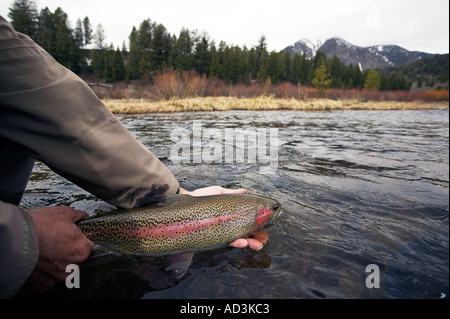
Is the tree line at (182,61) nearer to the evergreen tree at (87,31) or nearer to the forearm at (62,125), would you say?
the evergreen tree at (87,31)

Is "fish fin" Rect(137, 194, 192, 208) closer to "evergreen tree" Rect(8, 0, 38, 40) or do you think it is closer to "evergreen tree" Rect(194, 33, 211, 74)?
"evergreen tree" Rect(8, 0, 38, 40)

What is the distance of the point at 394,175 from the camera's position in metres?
4.04

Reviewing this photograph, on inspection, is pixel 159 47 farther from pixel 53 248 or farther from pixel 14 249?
pixel 14 249

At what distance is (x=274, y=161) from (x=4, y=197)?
13.8 ft

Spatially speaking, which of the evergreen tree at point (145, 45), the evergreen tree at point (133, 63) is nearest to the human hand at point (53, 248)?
the evergreen tree at point (145, 45)

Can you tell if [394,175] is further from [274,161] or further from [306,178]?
[274,161]

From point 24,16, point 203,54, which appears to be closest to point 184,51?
point 203,54

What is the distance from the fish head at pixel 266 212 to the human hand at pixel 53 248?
4.55 feet

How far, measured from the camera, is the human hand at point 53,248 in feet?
4.60

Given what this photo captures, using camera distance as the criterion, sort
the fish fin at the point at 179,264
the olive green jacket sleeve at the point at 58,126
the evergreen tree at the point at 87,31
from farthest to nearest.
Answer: the evergreen tree at the point at 87,31 → the fish fin at the point at 179,264 → the olive green jacket sleeve at the point at 58,126

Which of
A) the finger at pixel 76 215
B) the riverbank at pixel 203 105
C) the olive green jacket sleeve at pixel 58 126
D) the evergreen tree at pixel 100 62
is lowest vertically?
the finger at pixel 76 215

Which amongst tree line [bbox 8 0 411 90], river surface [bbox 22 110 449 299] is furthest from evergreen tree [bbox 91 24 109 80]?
river surface [bbox 22 110 449 299]

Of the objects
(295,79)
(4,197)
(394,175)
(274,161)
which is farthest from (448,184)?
(295,79)

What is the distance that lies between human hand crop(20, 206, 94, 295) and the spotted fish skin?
0.19 meters
